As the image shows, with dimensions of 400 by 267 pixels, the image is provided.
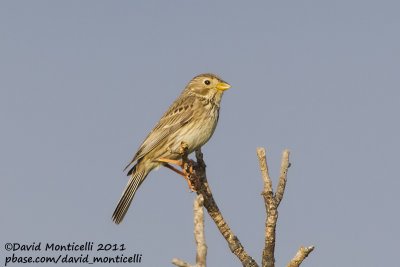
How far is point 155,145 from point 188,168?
3.34 m

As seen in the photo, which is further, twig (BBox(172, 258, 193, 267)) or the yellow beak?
the yellow beak

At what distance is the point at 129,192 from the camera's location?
513 inches

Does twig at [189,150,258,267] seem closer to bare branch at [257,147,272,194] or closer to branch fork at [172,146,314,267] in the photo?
branch fork at [172,146,314,267]

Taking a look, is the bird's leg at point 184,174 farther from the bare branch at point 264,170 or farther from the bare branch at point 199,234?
the bare branch at point 199,234

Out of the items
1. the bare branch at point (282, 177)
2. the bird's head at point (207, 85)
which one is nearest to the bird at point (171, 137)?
the bird's head at point (207, 85)

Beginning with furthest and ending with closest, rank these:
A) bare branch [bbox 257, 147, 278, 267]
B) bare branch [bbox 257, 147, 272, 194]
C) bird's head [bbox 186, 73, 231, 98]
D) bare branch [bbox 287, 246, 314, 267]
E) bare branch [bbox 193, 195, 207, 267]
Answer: bird's head [bbox 186, 73, 231, 98]
bare branch [bbox 257, 147, 272, 194]
bare branch [bbox 257, 147, 278, 267]
bare branch [bbox 287, 246, 314, 267]
bare branch [bbox 193, 195, 207, 267]

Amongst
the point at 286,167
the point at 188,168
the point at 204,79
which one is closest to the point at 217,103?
the point at 204,79

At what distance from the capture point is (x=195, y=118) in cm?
1318

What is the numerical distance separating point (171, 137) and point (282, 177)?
192 inches

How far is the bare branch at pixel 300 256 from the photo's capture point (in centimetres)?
748

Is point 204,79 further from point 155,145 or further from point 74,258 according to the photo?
point 74,258

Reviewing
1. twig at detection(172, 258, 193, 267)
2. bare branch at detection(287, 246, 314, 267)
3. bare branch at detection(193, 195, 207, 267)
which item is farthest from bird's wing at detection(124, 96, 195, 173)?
twig at detection(172, 258, 193, 267)

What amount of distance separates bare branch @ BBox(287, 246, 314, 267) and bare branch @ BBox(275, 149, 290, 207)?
942mm

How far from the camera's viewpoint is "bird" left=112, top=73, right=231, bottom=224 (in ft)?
42.0
